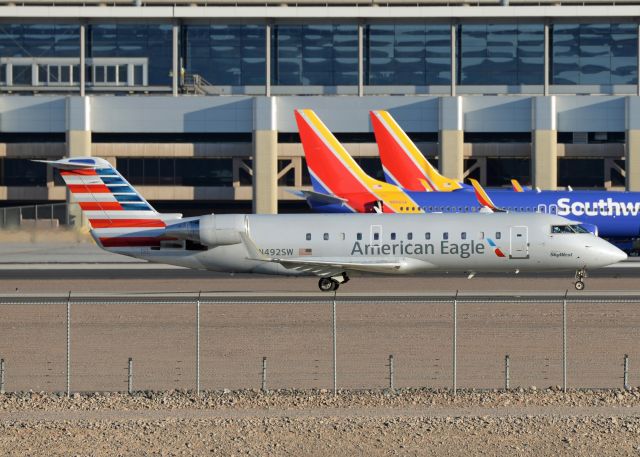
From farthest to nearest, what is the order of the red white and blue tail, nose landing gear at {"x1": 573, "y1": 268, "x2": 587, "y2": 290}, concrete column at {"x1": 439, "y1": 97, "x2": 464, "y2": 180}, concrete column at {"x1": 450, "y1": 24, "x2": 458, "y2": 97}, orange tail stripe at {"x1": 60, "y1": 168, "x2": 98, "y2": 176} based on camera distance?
concrete column at {"x1": 450, "y1": 24, "x2": 458, "y2": 97} → concrete column at {"x1": 439, "y1": 97, "x2": 464, "y2": 180} → orange tail stripe at {"x1": 60, "y1": 168, "x2": 98, "y2": 176} → the red white and blue tail → nose landing gear at {"x1": 573, "y1": 268, "x2": 587, "y2": 290}

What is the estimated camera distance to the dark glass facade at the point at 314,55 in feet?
335

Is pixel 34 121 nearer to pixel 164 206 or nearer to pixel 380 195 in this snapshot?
pixel 164 206

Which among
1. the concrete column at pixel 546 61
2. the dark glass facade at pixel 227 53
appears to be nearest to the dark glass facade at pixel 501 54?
the concrete column at pixel 546 61

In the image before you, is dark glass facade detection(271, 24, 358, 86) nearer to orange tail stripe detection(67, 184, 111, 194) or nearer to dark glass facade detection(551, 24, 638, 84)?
dark glass facade detection(551, 24, 638, 84)

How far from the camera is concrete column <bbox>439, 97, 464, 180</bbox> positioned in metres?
89.2

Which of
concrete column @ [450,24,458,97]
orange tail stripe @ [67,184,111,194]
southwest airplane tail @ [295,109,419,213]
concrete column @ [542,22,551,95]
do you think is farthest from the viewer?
concrete column @ [542,22,551,95]

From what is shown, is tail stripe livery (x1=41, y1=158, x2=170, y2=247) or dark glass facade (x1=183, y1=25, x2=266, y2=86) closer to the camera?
tail stripe livery (x1=41, y1=158, x2=170, y2=247)

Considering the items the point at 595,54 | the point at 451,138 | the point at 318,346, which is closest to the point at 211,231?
the point at 318,346

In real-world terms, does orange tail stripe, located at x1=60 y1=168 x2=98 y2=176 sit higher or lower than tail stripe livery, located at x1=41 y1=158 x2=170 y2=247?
higher

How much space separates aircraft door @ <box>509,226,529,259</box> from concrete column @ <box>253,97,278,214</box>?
1711 inches

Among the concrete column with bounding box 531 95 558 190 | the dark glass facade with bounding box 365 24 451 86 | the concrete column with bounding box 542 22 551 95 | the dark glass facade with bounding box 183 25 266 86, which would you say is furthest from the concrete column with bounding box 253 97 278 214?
the concrete column with bounding box 542 22 551 95

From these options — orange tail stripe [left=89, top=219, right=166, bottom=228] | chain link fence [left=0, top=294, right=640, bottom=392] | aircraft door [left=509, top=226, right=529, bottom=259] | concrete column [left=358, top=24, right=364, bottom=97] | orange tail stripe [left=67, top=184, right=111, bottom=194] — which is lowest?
chain link fence [left=0, top=294, right=640, bottom=392]

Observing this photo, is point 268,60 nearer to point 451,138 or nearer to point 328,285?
point 451,138

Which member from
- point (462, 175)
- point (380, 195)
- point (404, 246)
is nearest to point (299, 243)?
point (404, 246)
